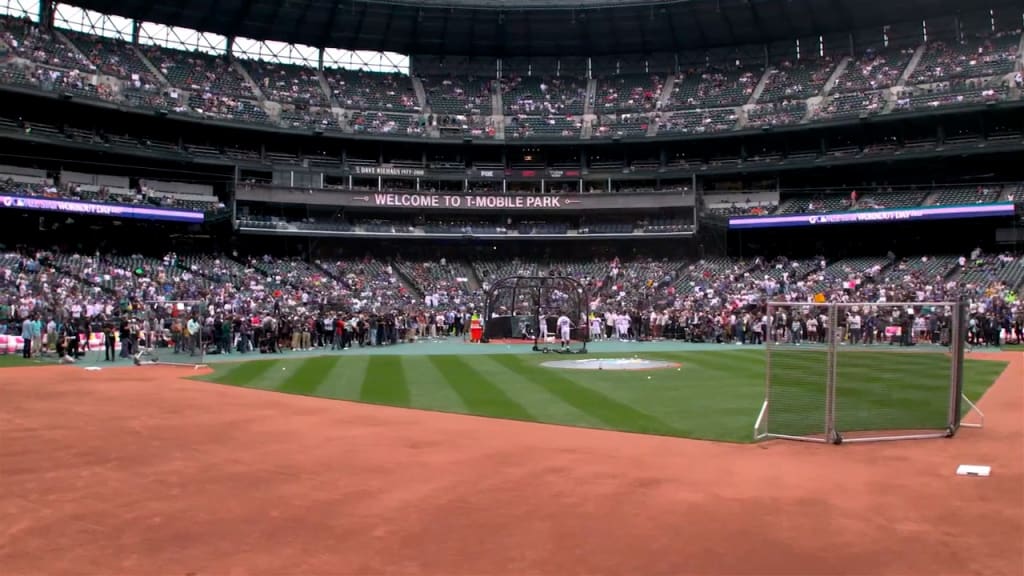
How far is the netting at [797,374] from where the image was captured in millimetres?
11898

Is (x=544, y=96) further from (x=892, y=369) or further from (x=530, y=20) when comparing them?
(x=892, y=369)

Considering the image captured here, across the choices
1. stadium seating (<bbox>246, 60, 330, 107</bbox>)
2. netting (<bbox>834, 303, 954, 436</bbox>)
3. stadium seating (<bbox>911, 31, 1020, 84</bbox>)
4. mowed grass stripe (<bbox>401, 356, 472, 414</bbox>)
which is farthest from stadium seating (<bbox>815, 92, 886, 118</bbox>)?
mowed grass stripe (<bbox>401, 356, 472, 414</bbox>)

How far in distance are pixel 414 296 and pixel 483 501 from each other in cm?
4450

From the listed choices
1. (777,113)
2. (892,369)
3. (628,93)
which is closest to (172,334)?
(892,369)

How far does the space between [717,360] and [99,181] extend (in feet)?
145

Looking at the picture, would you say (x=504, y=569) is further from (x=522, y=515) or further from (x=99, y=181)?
(x=99, y=181)

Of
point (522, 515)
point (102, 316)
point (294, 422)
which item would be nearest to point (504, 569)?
point (522, 515)

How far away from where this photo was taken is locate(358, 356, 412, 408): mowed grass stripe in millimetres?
15508

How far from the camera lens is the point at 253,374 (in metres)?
21.0

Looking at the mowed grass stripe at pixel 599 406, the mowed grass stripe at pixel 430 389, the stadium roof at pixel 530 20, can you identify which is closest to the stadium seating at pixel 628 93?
the stadium roof at pixel 530 20

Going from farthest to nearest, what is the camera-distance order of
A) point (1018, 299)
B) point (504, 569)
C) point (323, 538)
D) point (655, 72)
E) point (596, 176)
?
point (655, 72) < point (596, 176) < point (1018, 299) < point (323, 538) < point (504, 569)

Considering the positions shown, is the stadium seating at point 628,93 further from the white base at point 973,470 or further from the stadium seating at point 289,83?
the white base at point 973,470

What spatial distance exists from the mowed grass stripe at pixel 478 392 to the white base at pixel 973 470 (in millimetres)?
6579

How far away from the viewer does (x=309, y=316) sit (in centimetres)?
3394
